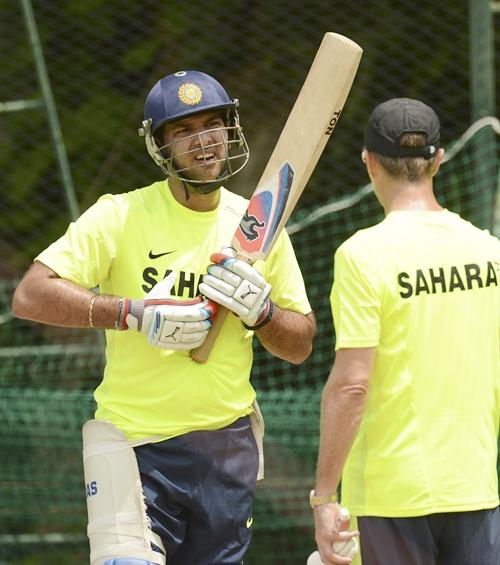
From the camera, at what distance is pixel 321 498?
2986 mm

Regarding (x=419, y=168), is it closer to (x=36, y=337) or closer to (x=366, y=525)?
(x=366, y=525)

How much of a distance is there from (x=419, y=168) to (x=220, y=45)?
373 centimetres

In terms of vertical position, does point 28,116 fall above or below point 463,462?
above

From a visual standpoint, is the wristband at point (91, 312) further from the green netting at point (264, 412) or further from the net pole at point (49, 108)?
the net pole at point (49, 108)

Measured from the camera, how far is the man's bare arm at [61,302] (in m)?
3.29

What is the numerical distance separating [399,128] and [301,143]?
0.50m

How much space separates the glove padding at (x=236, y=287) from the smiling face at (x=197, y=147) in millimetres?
259

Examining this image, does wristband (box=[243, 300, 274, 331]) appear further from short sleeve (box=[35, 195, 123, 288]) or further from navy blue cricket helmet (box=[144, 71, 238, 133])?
navy blue cricket helmet (box=[144, 71, 238, 133])

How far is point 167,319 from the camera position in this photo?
127 inches

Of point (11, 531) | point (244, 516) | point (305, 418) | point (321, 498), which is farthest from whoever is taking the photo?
point (11, 531)

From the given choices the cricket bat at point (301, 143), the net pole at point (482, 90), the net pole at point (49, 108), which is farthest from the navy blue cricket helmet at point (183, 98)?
the net pole at point (49, 108)

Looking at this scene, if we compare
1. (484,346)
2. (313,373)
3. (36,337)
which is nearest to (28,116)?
(36,337)

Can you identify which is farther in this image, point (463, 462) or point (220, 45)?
point (220, 45)

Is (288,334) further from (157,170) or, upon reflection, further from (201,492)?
(157,170)
